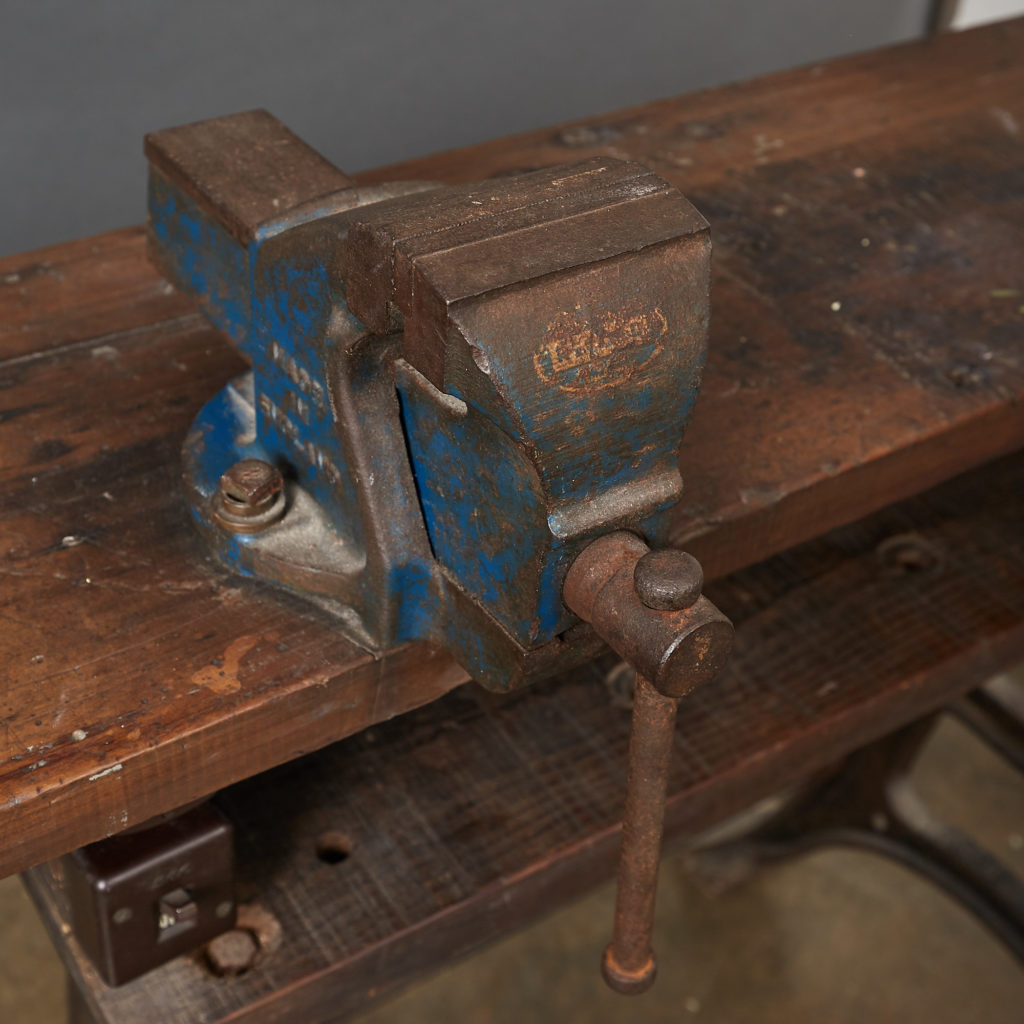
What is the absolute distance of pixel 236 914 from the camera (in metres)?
1.20

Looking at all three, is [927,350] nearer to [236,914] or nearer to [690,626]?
[690,626]

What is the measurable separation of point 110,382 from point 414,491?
40 centimetres

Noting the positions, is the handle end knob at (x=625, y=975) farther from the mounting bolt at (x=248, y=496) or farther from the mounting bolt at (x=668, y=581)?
the mounting bolt at (x=248, y=496)

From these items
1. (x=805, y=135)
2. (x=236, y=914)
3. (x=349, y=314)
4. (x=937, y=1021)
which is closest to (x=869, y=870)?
(x=937, y=1021)

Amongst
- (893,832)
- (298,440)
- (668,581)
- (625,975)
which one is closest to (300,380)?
(298,440)

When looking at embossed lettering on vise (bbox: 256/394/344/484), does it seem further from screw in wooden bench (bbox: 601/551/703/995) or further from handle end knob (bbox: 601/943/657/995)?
handle end knob (bbox: 601/943/657/995)

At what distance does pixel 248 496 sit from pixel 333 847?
0.44 m

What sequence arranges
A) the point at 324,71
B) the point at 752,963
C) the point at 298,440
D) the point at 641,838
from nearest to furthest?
the point at 641,838 → the point at 298,440 → the point at 324,71 → the point at 752,963

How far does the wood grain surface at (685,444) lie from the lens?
944 mm

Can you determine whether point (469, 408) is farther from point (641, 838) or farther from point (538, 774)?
point (538, 774)

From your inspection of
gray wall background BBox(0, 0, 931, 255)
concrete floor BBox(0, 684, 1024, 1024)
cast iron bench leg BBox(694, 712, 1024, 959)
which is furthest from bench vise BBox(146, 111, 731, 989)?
concrete floor BBox(0, 684, 1024, 1024)

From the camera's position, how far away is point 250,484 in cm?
101

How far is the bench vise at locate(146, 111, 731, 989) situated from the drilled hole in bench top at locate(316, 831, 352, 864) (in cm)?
36

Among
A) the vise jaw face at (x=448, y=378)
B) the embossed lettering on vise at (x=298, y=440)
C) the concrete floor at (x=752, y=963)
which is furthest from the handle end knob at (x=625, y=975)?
the concrete floor at (x=752, y=963)
